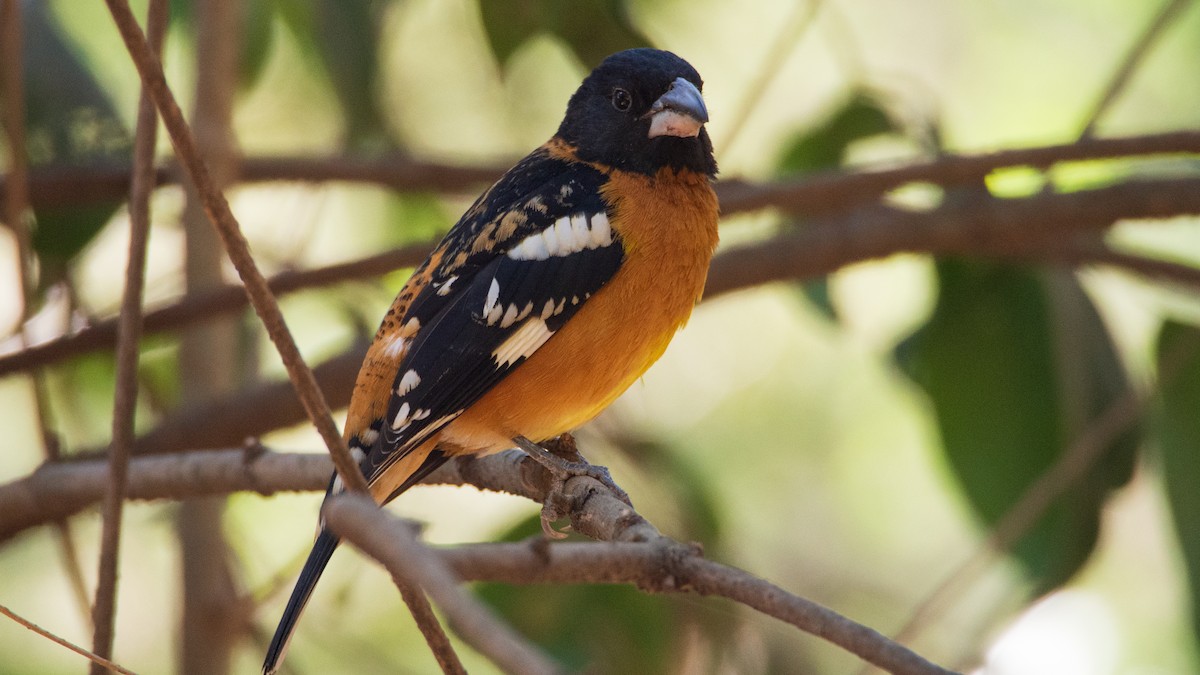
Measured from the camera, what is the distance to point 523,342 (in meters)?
3.02

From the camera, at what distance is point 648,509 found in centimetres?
464

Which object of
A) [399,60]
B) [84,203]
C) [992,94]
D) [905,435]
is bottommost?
[84,203]

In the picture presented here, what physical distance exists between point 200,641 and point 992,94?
522cm

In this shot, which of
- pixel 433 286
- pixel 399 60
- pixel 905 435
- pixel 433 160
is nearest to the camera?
pixel 433 286

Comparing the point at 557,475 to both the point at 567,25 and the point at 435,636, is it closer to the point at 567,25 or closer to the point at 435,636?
the point at 435,636

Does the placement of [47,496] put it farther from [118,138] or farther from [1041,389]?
[1041,389]

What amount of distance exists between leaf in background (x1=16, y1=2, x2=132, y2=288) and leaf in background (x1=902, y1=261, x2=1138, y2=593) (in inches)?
111

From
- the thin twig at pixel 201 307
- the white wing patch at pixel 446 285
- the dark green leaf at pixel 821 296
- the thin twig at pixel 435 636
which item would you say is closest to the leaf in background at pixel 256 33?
the thin twig at pixel 201 307

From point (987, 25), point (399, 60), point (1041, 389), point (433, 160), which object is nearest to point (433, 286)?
point (433, 160)

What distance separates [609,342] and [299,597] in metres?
0.89

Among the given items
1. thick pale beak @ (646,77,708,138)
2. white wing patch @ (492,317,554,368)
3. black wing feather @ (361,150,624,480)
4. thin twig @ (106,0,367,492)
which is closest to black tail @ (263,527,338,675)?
black wing feather @ (361,150,624,480)

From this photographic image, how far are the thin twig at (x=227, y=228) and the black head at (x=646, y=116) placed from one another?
1703 mm

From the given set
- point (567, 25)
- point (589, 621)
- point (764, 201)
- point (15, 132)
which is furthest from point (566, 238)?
point (589, 621)

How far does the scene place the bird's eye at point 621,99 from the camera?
3.45 meters
